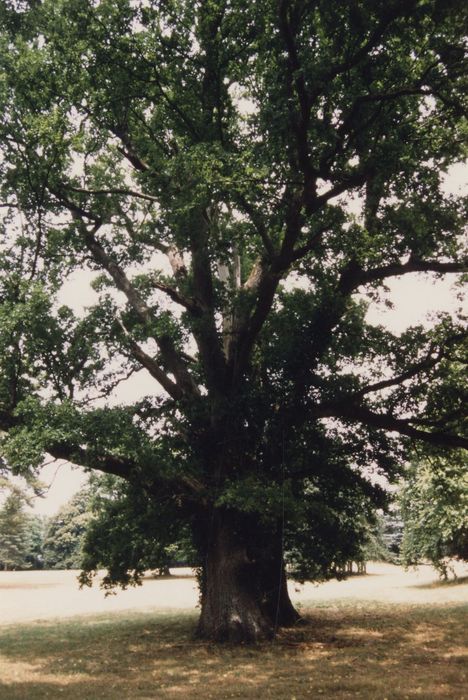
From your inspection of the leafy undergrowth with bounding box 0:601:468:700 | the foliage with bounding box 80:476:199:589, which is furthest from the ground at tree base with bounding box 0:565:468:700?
the foliage with bounding box 80:476:199:589

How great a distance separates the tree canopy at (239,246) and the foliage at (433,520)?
12072mm

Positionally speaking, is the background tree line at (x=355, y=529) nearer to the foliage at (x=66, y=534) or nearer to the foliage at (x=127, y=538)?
the foliage at (x=127, y=538)

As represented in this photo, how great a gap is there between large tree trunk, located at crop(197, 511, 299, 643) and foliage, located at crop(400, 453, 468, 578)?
1396cm

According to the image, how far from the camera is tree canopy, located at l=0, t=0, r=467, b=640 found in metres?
8.92

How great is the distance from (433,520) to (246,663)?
2061cm

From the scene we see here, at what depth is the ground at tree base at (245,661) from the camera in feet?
26.3

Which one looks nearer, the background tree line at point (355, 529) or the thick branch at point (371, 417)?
the thick branch at point (371, 417)

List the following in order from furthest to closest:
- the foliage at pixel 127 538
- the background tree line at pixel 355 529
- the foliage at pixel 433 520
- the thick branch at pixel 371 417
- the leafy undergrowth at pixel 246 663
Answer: the foliage at pixel 433 520 < the background tree line at pixel 355 529 < the foliage at pixel 127 538 < the thick branch at pixel 371 417 < the leafy undergrowth at pixel 246 663

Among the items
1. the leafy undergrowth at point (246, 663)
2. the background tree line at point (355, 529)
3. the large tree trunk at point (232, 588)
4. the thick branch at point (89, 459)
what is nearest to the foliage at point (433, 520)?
the background tree line at point (355, 529)

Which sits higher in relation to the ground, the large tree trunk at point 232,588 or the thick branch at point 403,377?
the thick branch at point 403,377

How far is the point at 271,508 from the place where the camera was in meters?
10.8

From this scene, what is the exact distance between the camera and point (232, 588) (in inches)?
498

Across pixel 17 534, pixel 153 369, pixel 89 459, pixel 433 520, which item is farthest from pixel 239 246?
pixel 17 534

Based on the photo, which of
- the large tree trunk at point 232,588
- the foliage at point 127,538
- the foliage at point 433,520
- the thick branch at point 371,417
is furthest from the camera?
the foliage at point 433,520
